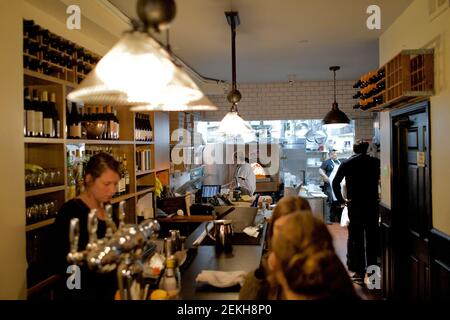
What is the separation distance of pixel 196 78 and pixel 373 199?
10.7 ft

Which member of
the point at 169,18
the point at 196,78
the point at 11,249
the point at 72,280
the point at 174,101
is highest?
the point at 196,78

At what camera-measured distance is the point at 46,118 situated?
2799 millimetres

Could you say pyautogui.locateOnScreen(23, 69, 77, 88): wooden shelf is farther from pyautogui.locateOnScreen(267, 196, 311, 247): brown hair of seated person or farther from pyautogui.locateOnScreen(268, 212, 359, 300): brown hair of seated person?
pyautogui.locateOnScreen(268, 212, 359, 300): brown hair of seated person

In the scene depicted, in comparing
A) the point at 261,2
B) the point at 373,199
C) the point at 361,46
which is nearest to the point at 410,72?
the point at 261,2

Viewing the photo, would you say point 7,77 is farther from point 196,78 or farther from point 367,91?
point 196,78

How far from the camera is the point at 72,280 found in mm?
2369

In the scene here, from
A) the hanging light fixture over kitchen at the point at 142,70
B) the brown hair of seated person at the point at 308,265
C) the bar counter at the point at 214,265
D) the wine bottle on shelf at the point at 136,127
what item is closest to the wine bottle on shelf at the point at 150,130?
the wine bottle on shelf at the point at 136,127

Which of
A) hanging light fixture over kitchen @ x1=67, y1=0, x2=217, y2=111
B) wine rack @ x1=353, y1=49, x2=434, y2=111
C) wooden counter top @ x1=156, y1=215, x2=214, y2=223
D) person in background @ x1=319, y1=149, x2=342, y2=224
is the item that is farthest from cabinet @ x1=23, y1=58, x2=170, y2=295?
person in background @ x1=319, y1=149, x2=342, y2=224

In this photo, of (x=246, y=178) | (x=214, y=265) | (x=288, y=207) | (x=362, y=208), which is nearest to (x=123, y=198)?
(x=214, y=265)

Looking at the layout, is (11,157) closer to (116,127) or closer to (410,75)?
(116,127)

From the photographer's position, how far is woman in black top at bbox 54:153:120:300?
220cm

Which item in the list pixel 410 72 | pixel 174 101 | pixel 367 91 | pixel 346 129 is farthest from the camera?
pixel 346 129

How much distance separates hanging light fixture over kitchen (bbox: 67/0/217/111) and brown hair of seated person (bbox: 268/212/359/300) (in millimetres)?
635

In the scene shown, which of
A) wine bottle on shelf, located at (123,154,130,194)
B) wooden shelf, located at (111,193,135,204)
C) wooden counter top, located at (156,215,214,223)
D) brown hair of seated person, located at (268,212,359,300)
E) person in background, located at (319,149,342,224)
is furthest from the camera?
person in background, located at (319,149,342,224)
